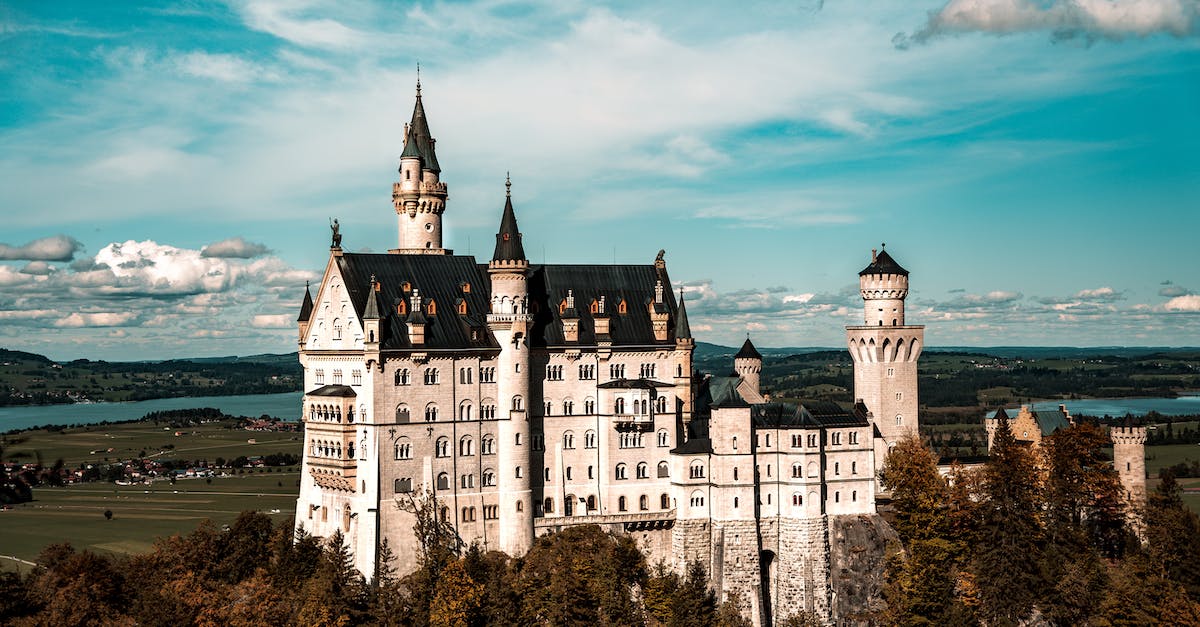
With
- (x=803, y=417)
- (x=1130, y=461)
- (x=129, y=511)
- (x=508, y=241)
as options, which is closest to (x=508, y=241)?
(x=508, y=241)

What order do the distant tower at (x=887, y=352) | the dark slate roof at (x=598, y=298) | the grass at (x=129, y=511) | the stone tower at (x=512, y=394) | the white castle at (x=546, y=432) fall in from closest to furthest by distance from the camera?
the white castle at (x=546, y=432)
the stone tower at (x=512, y=394)
the dark slate roof at (x=598, y=298)
the distant tower at (x=887, y=352)
the grass at (x=129, y=511)

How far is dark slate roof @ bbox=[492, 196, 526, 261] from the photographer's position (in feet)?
287

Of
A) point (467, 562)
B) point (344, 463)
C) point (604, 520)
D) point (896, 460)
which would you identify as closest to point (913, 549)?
point (896, 460)

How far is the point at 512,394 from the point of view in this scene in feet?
286

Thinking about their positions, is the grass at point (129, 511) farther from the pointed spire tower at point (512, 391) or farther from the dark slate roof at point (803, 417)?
the dark slate roof at point (803, 417)

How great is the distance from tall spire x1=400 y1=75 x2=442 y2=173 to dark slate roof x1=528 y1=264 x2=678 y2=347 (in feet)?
39.6

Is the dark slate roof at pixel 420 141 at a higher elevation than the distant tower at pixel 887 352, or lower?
higher

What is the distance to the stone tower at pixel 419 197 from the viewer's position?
97.1m

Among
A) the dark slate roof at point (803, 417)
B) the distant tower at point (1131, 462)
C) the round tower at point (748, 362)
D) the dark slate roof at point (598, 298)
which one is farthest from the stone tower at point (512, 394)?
the distant tower at point (1131, 462)

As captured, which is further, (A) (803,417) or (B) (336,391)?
(A) (803,417)

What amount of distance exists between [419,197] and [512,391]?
1931 cm

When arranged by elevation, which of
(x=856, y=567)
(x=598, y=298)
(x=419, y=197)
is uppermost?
(x=419, y=197)

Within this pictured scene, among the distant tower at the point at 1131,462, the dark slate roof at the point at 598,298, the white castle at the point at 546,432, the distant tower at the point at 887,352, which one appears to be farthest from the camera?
the distant tower at the point at 887,352

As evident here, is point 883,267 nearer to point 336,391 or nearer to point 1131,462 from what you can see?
point 1131,462
